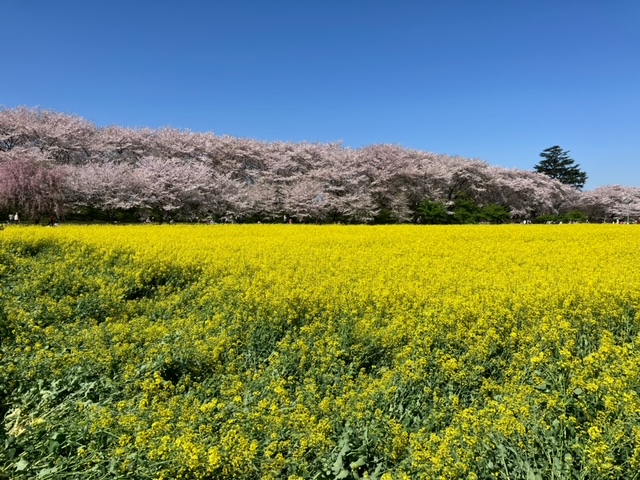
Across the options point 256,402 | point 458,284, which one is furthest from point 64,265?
point 458,284

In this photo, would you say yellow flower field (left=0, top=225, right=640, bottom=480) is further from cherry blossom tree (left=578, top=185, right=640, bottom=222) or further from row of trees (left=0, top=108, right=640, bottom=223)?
cherry blossom tree (left=578, top=185, right=640, bottom=222)

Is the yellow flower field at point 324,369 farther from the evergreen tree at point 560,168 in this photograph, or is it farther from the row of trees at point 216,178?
the evergreen tree at point 560,168

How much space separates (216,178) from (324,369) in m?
32.1

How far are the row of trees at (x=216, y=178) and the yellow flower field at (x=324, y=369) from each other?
931 inches

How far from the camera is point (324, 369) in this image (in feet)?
15.2

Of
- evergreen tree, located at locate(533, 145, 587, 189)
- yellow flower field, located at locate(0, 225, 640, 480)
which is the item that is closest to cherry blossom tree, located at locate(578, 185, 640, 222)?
evergreen tree, located at locate(533, 145, 587, 189)

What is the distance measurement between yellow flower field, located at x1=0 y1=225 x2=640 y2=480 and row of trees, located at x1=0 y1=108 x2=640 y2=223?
77.6ft

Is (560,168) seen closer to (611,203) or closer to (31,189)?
(611,203)

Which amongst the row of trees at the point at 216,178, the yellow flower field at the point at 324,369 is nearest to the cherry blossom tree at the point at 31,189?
the row of trees at the point at 216,178

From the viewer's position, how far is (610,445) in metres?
2.77

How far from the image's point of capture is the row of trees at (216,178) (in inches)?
1187

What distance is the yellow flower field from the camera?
304 cm

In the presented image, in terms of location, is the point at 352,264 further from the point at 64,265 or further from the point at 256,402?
the point at 64,265

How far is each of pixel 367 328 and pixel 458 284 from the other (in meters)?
2.13
